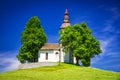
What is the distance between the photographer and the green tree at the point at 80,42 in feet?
266

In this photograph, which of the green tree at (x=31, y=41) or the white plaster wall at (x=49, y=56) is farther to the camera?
the white plaster wall at (x=49, y=56)

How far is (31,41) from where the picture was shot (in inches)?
3364

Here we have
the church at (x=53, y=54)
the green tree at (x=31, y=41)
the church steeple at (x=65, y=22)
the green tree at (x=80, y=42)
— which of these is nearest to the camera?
the green tree at (x=80, y=42)

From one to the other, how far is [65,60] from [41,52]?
7.52 metres

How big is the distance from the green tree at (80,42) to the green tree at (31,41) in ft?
21.2

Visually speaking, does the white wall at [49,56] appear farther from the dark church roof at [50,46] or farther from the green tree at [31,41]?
the green tree at [31,41]

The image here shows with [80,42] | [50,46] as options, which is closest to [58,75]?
[80,42]

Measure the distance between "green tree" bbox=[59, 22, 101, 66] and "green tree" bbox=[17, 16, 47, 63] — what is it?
6.46m

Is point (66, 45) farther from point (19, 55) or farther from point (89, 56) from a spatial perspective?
point (19, 55)

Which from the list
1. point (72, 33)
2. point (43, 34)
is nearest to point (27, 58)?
point (43, 34)

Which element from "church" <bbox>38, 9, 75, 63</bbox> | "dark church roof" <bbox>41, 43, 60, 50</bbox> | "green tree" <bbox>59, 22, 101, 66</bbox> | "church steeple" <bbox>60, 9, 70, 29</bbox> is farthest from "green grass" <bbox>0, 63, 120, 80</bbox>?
"church steeple" <bbox>60, 9, 70, 29</bbox>

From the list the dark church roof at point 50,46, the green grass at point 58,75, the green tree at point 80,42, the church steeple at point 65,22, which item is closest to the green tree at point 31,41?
the dark church roof at point 50,46

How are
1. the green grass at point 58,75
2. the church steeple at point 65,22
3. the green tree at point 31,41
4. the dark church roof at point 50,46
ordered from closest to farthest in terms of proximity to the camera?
the green grass at point 58,75, the green tree at point 31,41, the dark church roof at point 50,46, the church steeple at point 65,22

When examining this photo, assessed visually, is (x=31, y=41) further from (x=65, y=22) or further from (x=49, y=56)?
(x=65, y=22)
